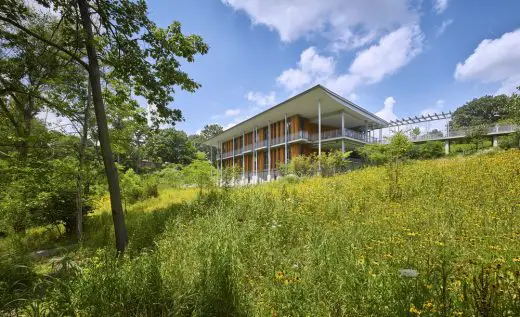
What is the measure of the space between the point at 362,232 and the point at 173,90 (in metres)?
6.36

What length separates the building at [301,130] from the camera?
884 inches

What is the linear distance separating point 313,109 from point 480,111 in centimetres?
6123

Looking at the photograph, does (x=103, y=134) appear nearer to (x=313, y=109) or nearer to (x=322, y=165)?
(x=322, y=165)

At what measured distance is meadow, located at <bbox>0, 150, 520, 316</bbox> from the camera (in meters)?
2.45

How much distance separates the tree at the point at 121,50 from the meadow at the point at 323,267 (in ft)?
9.30

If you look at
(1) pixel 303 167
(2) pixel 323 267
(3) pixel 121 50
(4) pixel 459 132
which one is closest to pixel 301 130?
(1) pixel 303 167

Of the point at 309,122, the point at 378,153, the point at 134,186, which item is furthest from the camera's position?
the point at 309,122

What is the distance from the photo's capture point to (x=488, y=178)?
21.6ft

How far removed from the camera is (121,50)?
262 inches

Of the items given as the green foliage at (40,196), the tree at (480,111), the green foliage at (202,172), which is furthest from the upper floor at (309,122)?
the tree at (480,111)

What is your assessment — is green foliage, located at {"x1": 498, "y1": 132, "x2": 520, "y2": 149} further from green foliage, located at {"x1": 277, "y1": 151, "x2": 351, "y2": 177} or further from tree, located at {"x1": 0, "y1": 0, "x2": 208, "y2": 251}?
tree, located at {"x1": 0, "y1": 0, "x2": 208, "y2": 251}

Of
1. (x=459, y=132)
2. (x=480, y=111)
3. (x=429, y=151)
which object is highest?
(x=480, y=111)

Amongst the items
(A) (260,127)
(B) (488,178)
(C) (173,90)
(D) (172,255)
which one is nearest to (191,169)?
(C) (173,90)

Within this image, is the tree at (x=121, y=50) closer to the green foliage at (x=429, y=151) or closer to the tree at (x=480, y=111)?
the green foliage at (x=429, y=151)
